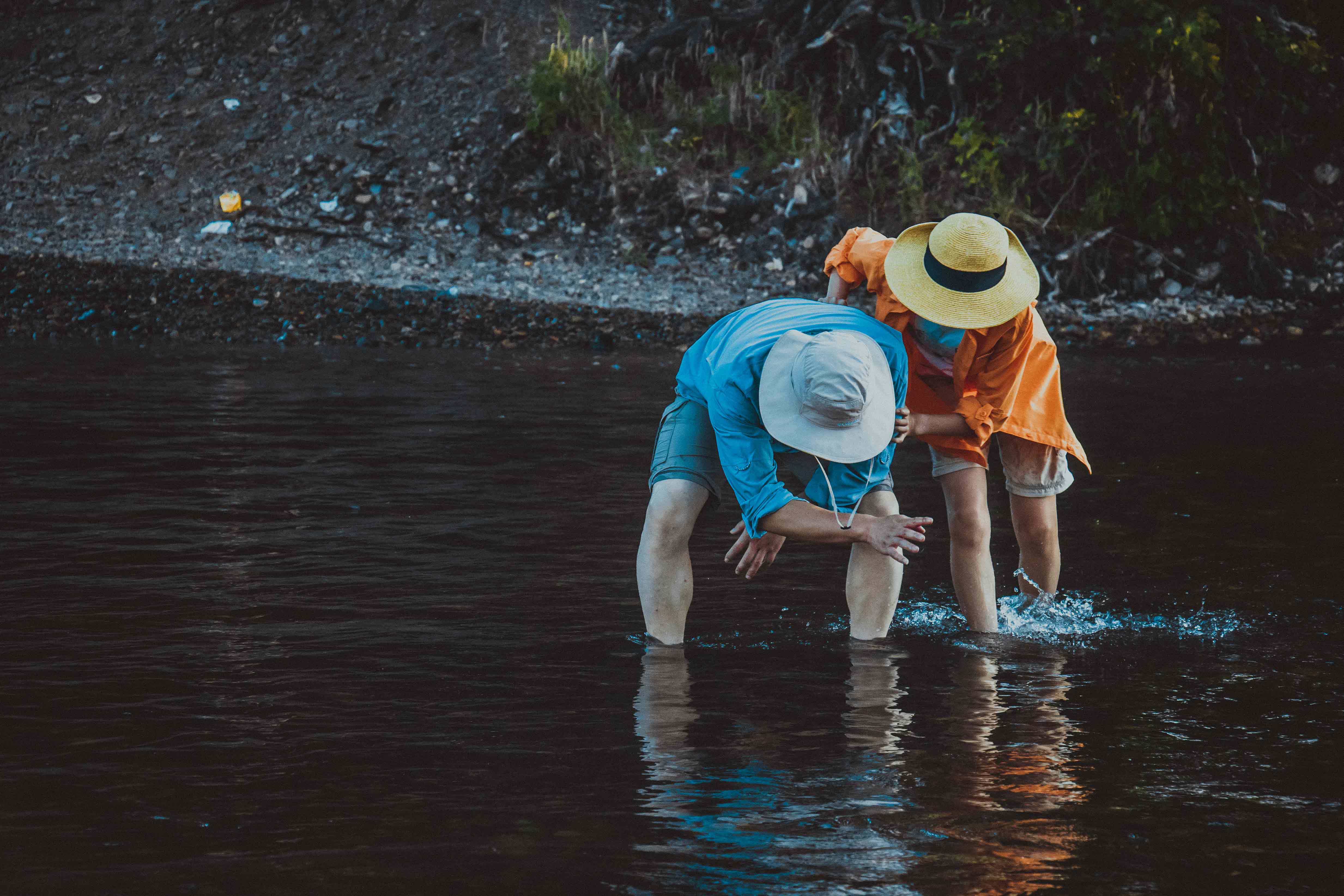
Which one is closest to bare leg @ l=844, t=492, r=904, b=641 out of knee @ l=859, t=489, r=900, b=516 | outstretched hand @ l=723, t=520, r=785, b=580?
knee @ l=859, t=489, r=900, b=516

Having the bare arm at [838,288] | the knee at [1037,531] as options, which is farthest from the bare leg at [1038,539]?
the bare arm at [838,288]

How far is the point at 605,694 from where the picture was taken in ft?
12.6

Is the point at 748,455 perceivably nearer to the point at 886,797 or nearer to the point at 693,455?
the point at 693,455

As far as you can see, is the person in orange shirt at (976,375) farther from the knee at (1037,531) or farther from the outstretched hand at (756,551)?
the outstretched hand at (756,551)

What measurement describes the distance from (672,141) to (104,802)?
46.0 feet

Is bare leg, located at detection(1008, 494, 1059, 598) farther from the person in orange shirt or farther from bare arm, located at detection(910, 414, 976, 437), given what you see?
bare arm, located at detection(910, 414, 976, 437)

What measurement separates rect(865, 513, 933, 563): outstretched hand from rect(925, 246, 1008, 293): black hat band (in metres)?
0.71

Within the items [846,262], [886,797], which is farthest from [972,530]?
[886,797]

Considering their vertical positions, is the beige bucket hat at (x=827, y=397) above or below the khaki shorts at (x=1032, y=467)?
above

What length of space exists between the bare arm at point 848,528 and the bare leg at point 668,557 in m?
0.43

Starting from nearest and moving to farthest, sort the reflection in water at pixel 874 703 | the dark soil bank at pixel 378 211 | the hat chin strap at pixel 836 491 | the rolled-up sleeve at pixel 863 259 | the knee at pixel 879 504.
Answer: the reflection in water at pixel 874 703 → the hat chin strap at pixel 836 491 → the knee at pixel 879 504 → the rolled-up sleeve at pixel 863 259 → the dark soil bank at pixel 378 211

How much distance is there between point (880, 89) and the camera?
15.8 meters

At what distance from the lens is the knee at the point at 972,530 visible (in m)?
4.50

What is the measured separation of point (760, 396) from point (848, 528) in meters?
0.42
